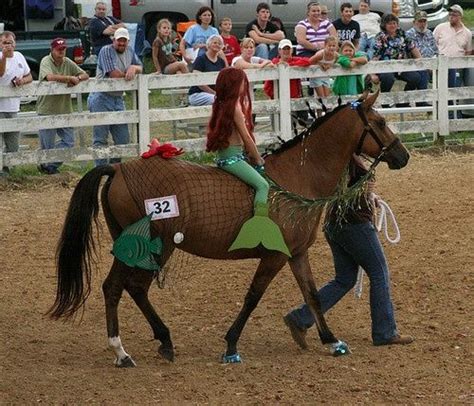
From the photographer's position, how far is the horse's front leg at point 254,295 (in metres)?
7.77

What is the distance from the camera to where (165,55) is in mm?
15672

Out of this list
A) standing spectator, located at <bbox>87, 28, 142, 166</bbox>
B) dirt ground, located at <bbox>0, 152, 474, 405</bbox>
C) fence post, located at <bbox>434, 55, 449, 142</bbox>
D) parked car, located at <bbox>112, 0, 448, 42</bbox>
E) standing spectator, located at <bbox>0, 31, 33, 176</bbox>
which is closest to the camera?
dirt ground, located at <bbox>0, 152, 474, 405</bbox>

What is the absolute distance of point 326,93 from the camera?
15828mm

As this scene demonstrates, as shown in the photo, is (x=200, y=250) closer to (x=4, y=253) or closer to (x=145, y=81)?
(x=4, y=253)

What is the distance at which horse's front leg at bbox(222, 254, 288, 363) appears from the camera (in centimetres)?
777

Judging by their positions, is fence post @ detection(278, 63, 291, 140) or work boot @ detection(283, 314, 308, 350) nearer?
work boot @ detection(283, 314, 308, 350)

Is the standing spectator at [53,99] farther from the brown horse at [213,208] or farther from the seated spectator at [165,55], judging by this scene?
the brown horse at [213,208]

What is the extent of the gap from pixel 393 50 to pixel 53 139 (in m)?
5.07

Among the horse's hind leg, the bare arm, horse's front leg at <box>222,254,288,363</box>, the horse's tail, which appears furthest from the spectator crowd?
horse's front leg at <box>222,254,288,363</box>

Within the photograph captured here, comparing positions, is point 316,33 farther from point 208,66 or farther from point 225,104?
point 225,104

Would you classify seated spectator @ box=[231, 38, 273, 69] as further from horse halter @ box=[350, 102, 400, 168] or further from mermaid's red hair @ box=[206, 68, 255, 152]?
mermaid's red hair @ box=[206, 68, 255, 152]

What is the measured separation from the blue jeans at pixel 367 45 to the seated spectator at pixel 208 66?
7.98 ft

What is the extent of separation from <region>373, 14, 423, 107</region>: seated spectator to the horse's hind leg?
29.9ft

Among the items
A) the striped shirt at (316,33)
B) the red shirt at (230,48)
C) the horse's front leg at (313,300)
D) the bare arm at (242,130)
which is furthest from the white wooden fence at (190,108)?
the horse's front leg at (313,300)
